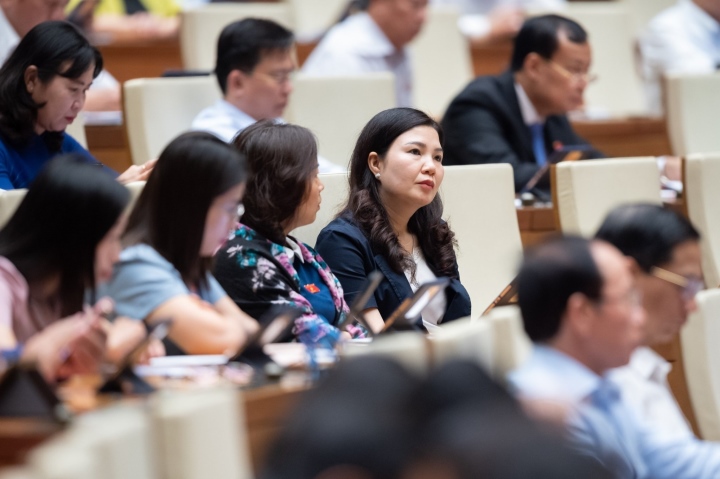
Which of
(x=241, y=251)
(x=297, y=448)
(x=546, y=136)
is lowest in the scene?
(x=546, y=136)

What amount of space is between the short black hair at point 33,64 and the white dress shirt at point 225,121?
492 millimetres


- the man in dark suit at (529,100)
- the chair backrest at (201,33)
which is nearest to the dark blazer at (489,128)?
the man in dark suit at (529,100)

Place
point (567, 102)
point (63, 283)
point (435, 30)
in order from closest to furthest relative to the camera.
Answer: point (63, 283) < point (567, 102) < point (435, 30)

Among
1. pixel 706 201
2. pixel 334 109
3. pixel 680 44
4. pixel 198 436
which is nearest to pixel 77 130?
pixel 334 109

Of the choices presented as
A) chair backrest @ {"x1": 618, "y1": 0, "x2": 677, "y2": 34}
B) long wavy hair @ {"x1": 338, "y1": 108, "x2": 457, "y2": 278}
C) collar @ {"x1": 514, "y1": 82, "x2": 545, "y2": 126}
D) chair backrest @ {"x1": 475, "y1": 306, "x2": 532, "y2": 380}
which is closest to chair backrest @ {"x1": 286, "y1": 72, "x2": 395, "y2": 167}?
collar @ {"x1": 514, "y1": 82, "x2": 545, "y2": 126}

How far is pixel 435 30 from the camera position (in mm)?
3951

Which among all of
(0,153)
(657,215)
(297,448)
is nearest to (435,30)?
(0,153)

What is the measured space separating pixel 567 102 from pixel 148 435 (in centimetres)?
242

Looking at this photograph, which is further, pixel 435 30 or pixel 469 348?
pixel 435 30

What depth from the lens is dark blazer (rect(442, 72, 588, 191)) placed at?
312cm

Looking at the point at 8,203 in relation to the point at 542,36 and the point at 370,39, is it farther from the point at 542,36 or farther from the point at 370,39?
the point at 370,39

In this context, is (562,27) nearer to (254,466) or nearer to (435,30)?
(435,30)

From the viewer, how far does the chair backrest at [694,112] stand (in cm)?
337

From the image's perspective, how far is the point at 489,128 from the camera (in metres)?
3.14
